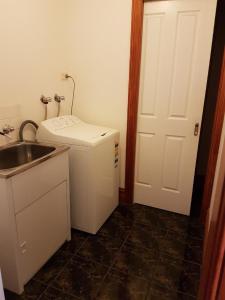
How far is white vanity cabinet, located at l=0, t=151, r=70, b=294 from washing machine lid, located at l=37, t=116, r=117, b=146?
21 cm

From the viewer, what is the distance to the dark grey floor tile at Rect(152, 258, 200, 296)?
161 cm

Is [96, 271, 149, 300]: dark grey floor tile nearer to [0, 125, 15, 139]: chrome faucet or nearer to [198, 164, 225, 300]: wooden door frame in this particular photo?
[198, 164, 225, 300]: wooden door frame

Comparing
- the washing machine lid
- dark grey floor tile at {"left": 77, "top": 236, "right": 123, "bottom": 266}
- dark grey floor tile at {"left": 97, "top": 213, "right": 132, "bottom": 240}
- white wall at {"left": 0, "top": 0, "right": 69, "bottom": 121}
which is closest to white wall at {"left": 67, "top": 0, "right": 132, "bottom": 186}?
white wall at {"left": 0, "top": 0, "right": 69, "bottom": 121}

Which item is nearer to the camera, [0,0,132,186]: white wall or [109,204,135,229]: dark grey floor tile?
[0,0,132,186]: white wall

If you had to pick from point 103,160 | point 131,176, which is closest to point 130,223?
point 131,176

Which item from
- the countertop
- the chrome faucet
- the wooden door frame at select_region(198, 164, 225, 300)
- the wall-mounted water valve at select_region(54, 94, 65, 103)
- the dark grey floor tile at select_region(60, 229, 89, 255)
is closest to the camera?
the wooden door frame at select_region(198, 164, 225, 300)

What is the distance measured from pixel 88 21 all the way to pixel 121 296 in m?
2.39

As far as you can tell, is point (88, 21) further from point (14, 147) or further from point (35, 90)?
point (14, 147)

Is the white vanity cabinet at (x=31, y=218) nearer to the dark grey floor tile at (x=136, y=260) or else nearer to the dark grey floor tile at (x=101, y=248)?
the dark grey floor tile at (x=101, y=248)

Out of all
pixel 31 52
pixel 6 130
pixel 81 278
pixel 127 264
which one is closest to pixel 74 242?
pixel 81 278

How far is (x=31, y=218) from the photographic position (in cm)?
155

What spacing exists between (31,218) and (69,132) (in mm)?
832

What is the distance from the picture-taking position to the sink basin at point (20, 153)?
5.95 feet

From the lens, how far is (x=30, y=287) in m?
1.58
